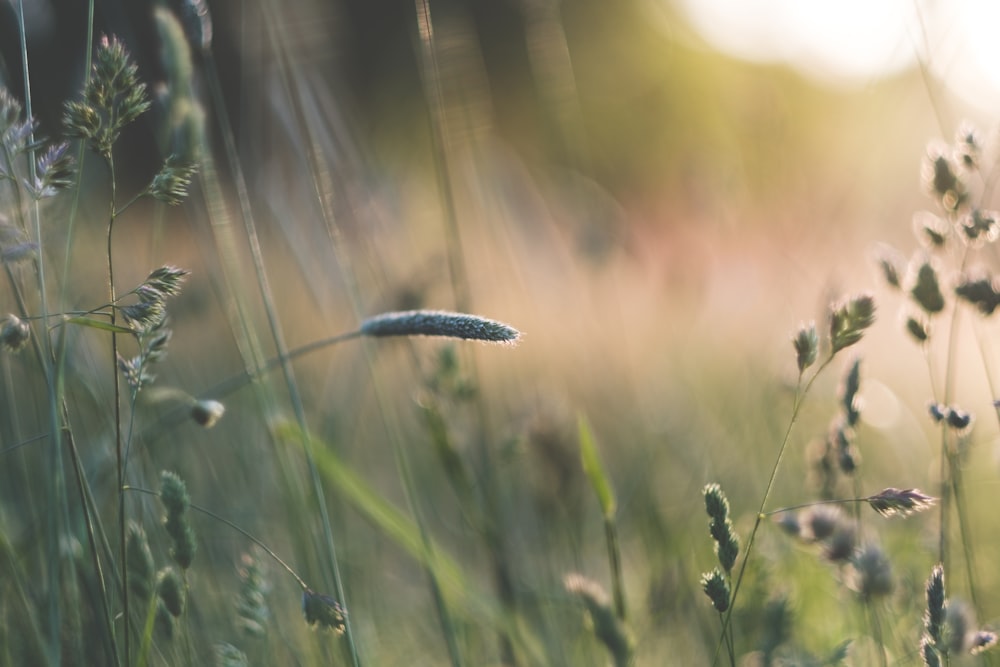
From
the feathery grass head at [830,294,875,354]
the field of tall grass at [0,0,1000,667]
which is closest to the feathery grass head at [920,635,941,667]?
the field of tall grass at [0,0,1000,667]

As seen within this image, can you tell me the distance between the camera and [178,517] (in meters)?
0.76

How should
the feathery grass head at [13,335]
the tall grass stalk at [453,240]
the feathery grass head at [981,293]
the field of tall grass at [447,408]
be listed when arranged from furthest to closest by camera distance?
the tall grass stalk at [453,240]
the feathery grass head at [981,293]
the field of tall grass at [447,408]
the feathery grass head at [13,335]

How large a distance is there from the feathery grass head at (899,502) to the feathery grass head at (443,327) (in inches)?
13.5

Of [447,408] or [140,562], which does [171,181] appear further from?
[447,408]

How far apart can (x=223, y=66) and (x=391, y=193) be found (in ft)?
28.6

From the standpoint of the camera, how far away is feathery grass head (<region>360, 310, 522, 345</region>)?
2.27 ft

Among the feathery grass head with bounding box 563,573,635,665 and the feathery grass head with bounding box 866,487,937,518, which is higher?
the feathery grass head with bounding box 866,487,937,518

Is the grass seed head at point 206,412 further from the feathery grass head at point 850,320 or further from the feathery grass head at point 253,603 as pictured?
the feathery grass head at point 850,320

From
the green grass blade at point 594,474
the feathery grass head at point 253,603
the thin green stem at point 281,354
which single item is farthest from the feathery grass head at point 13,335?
the green grass blade at point 594,474

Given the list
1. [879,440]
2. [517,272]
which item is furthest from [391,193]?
[879,440]

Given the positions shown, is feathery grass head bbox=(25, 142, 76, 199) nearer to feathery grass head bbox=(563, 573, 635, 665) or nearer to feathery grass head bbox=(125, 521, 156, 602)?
feathery grass head bbox=(125, 521, 156, 602)

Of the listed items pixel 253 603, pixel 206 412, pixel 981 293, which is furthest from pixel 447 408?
pixel 981 293

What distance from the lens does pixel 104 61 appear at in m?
0.73

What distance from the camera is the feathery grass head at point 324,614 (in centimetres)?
73
